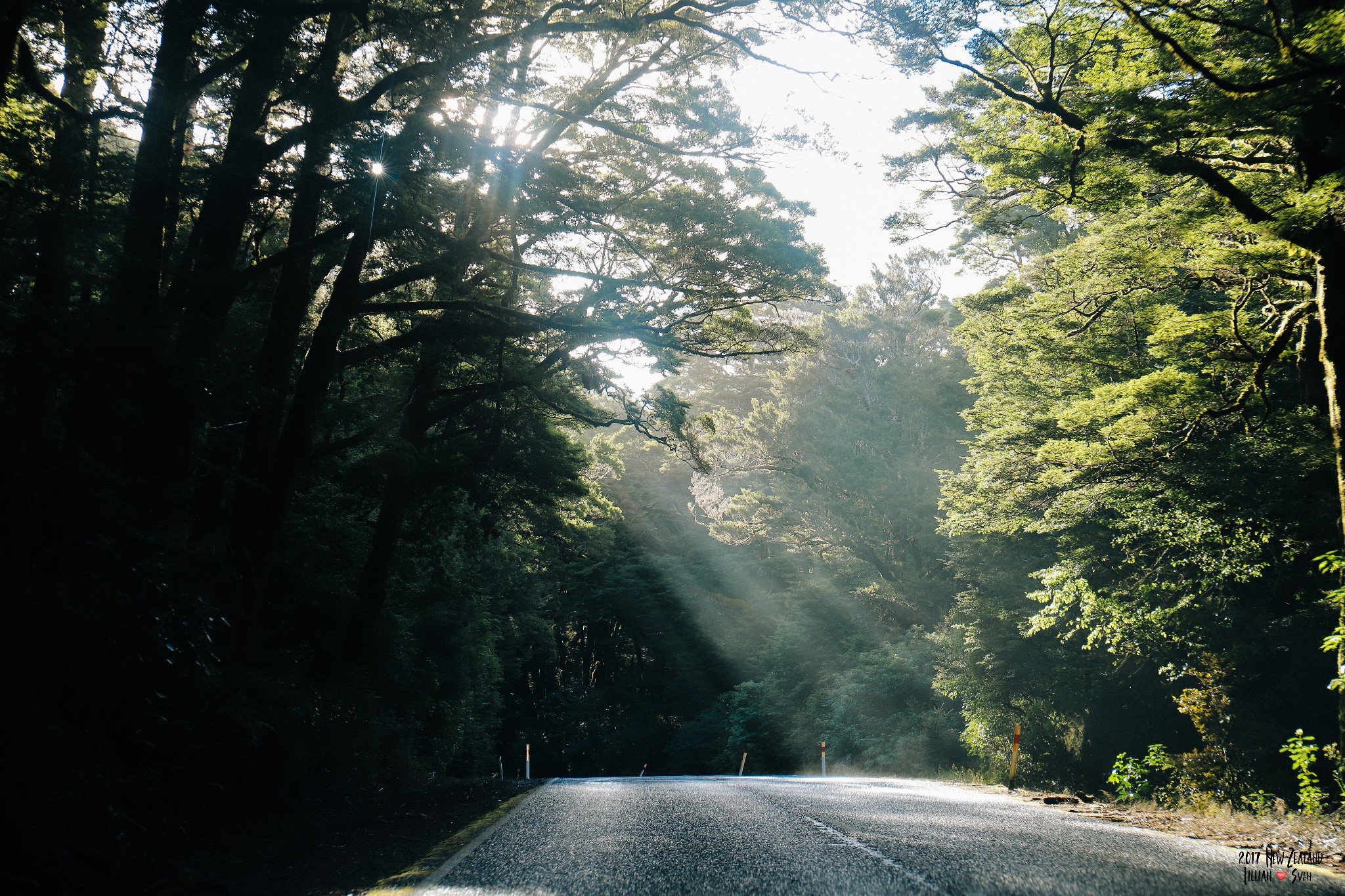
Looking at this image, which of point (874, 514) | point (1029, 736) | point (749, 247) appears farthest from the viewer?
point (874, 514)

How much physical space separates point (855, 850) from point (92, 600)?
18.4 feet

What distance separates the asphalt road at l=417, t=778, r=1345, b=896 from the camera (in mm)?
4520

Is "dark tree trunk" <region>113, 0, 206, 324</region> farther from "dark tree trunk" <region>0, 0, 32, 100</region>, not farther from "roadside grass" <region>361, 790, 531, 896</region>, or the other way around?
"roadside grass" <region>361, 790, 531, 896</region>

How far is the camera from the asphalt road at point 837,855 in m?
4.52

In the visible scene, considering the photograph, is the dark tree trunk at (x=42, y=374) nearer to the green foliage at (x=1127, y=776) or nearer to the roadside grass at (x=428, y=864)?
the roadside grass at (x=428, y=864)

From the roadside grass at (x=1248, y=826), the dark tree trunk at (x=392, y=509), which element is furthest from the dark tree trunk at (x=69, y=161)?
the roadside grass at (x=1248, y=826)

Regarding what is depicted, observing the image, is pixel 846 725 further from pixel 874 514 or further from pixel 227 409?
pixel 227 409

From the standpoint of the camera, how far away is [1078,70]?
9.88 metres

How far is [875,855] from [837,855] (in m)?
0.25

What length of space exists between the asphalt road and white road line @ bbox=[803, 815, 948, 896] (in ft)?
0.06

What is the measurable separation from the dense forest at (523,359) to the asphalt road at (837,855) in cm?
254

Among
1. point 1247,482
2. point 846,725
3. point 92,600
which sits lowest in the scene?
point 846,725

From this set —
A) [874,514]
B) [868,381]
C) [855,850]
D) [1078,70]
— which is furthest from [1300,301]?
[868,381]

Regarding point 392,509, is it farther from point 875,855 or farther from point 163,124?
point 875,855
